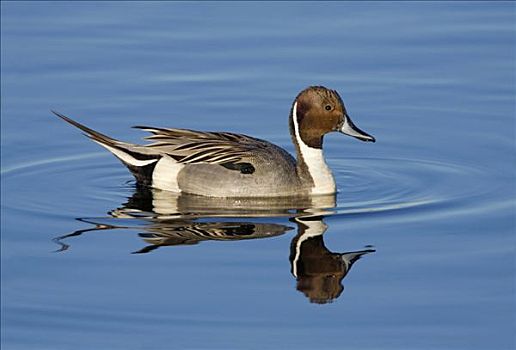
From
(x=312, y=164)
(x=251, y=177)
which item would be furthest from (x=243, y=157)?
(x=312, y=164)

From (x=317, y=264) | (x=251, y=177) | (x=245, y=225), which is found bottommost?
(x=317, y=264)

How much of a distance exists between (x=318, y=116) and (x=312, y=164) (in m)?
0.40

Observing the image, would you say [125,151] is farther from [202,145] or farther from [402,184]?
[402,184]

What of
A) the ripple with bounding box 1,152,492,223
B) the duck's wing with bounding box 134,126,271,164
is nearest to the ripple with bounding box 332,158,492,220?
the ripple with bounding box 1,152,492,223

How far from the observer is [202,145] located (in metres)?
12.5

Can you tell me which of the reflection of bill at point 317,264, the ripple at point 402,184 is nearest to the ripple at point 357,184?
the ripple at point 402,184

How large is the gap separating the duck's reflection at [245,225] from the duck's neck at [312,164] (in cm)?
13

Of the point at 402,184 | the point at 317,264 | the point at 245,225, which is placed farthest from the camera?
the point at 402,184

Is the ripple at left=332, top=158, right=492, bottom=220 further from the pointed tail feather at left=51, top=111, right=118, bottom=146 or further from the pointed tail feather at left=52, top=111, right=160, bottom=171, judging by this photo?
the pointed tail feather at left=51, top=111, right=118, bottom=146

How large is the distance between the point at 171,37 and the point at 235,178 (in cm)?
429

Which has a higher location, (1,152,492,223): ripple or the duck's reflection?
(1,152,492,223): ripple

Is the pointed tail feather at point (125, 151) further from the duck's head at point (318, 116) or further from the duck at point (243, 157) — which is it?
the duck's head at point (318, 116)

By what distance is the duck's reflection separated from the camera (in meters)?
10.2

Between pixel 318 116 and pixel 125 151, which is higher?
pixel 318 116
